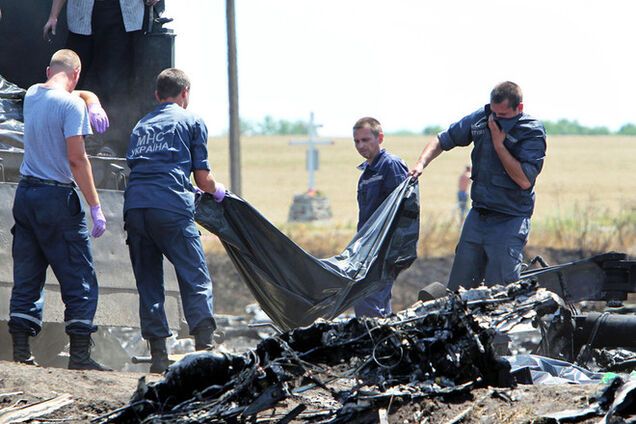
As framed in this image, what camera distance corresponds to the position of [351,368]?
5656mm

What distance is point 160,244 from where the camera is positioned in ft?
23.6

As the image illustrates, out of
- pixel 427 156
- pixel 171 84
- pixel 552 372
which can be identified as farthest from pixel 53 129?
pixel 552 372

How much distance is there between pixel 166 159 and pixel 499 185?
2.27m

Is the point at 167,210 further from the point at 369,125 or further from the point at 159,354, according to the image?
→ the point at 369,125

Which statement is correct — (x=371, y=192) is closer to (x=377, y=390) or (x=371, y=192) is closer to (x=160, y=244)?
(x=160, y=244)

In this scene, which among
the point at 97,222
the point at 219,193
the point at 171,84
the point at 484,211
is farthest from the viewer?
the point at 484,211

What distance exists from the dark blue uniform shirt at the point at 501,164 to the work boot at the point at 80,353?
2.77 meters

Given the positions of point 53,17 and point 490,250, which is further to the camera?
point 53,17

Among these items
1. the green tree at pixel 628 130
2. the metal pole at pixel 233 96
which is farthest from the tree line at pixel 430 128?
the metal pole at pixel 233 96

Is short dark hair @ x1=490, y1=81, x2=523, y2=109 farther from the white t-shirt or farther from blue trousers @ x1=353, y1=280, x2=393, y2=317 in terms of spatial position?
the white t-shirt

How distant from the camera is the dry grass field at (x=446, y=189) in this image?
2164cm

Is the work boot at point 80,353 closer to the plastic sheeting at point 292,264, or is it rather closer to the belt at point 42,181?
the belt at point 42,181

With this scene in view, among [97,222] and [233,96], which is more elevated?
[233,96]

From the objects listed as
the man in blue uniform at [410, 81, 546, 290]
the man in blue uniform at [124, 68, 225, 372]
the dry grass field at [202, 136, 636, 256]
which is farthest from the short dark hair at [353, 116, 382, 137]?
the dry grass field at [202, 136, 636, 256]
